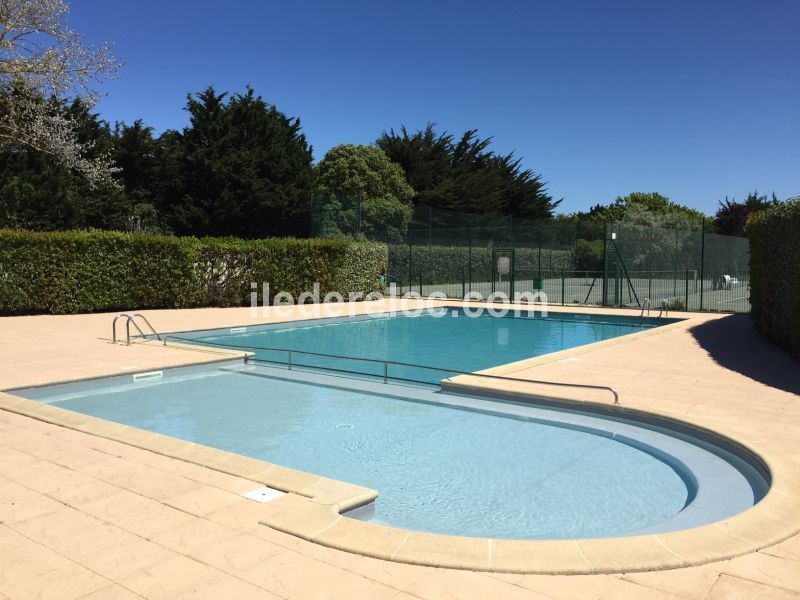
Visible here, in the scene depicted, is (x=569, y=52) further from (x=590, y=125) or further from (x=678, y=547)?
(x=678, y=547)

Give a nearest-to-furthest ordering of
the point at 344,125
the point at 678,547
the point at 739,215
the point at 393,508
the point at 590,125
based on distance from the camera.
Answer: the point at 678,547
the point at 393,508
the point at 590,125
the point at 344,125
the point at 739,215

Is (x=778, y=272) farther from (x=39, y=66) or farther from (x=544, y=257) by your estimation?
(x=39, y=66)

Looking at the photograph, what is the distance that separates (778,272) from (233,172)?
990 inches

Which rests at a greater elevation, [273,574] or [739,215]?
[739,215]

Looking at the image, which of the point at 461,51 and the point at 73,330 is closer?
the point at 73,330

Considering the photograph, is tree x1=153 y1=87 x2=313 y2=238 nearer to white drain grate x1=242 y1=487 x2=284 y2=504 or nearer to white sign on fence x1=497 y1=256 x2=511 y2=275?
white sign on fence x1=497 y1=256 x2=511 y2=275

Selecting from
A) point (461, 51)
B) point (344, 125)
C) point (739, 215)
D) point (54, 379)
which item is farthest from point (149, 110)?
point (739, 215)

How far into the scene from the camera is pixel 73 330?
11906 mm

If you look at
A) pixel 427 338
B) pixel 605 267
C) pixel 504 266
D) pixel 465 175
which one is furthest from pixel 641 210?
pixel 427 338

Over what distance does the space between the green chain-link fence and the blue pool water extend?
3090 millimetres

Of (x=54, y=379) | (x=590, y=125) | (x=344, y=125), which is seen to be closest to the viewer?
(x=54, y=379)

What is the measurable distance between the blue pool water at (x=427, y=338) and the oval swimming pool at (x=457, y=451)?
1.77 m

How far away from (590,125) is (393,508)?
30315 millimetres

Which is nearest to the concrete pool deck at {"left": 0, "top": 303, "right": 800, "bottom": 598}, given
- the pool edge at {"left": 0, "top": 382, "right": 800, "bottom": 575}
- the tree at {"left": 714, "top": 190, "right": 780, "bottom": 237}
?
the pool edge at {"left": 0, "top": 382, "right": 800, "bottom": 575}
